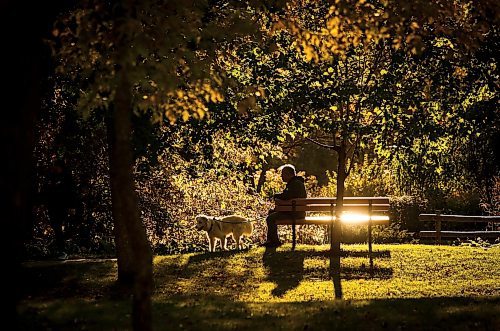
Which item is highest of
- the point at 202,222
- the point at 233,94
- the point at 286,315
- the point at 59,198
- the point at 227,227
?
the point at 233,94

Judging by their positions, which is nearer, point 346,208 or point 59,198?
point 346,208

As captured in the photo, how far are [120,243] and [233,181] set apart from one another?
418 inches

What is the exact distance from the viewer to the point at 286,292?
43.7ft

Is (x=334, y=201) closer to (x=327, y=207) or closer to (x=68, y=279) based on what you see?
(x=327, y=207)

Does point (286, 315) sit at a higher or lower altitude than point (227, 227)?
lower

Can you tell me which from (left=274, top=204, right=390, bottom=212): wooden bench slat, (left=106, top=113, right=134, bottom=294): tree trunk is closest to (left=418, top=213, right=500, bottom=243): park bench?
(left=274, top=204, right=390, bottom=212): wooden bench slat

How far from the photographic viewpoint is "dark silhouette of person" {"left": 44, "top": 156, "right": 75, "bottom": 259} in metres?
19.0

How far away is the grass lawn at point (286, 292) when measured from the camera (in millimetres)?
9258

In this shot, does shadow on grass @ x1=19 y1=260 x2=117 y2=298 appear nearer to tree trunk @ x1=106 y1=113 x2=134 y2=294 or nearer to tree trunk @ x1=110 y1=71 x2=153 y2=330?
tree trunk @ x1=106 y1=113 x2=134 y2=294

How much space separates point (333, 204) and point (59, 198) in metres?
Answer: 6.62

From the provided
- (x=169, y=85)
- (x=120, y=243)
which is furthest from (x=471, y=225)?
(x=169, y=85)

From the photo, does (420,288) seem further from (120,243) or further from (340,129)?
(120,243)

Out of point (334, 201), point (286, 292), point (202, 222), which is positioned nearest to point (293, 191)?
point (334, 201)

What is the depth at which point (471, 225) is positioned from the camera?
1137 inches
